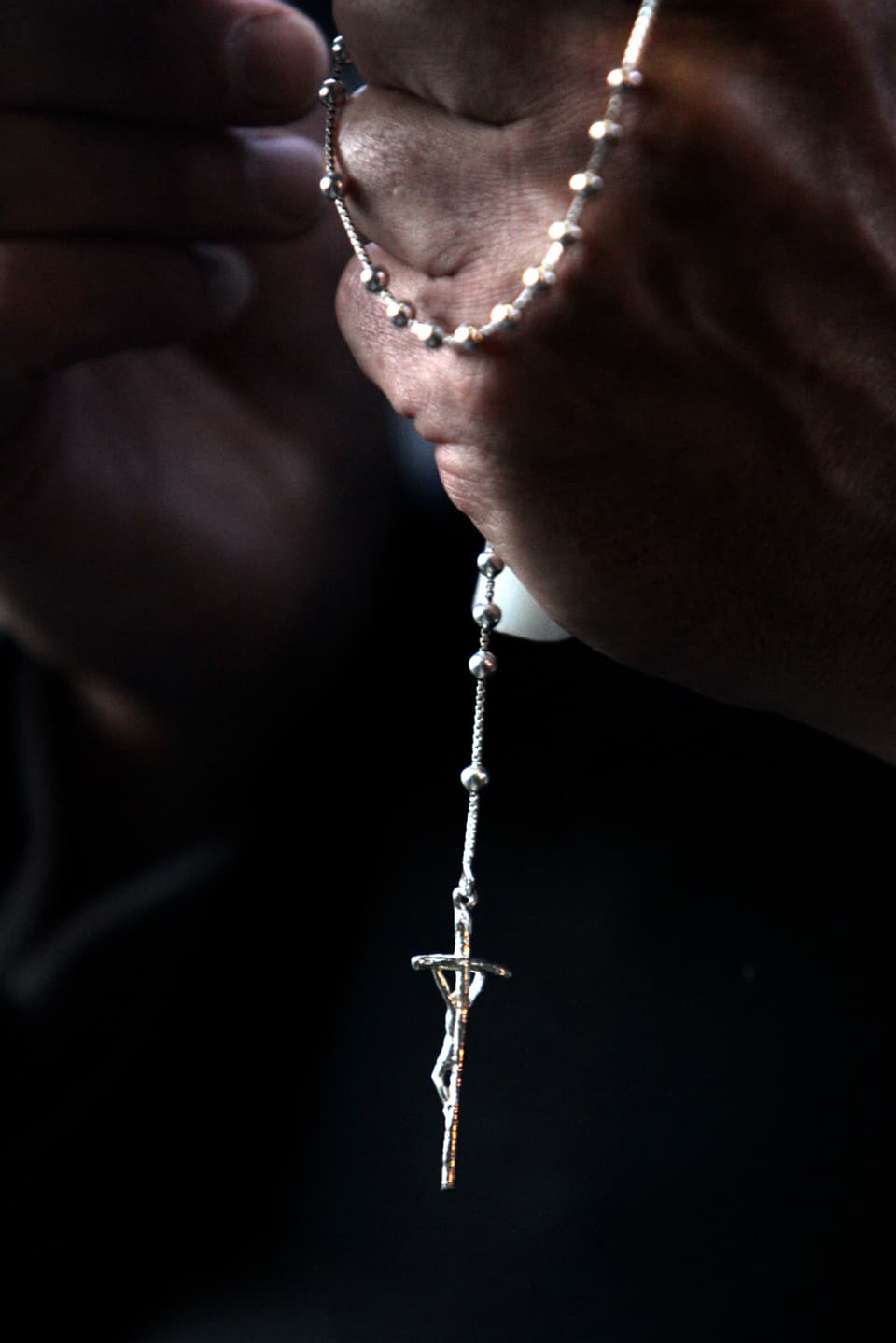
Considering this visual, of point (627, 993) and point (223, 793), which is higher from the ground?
point (223, 793)

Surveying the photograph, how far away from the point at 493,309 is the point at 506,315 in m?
0.01

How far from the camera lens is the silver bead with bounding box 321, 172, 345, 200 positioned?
52cm

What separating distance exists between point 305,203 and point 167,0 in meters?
0.14

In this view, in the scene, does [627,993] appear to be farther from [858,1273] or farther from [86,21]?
[86,21]

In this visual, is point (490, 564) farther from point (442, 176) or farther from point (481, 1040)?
point (481, 1040)

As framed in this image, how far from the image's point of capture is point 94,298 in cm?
73

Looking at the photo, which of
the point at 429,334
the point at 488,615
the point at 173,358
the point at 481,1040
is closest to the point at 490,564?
the point at 488,615

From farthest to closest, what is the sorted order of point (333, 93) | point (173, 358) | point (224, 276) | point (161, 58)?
point (173, 358) < point (224, 276) < point (161, 58) < point (333, 93)

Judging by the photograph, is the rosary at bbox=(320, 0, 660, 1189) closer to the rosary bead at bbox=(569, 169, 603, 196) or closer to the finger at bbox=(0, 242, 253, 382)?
the rosary bead at bbox=(569, 169, 603, 196)

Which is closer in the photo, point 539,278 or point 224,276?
point 539,278

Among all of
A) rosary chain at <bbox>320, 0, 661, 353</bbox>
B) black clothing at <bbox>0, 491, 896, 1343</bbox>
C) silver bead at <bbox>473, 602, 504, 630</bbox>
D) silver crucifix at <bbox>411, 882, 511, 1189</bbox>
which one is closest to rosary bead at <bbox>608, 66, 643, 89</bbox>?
rosary chain at <bbox>320, 0, 661, 353</bbox>

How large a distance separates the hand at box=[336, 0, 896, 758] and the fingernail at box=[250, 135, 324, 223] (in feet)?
0.77

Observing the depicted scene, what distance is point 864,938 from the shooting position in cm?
87

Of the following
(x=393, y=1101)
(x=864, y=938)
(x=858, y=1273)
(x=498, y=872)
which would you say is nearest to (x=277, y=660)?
(x=498, y=872)
